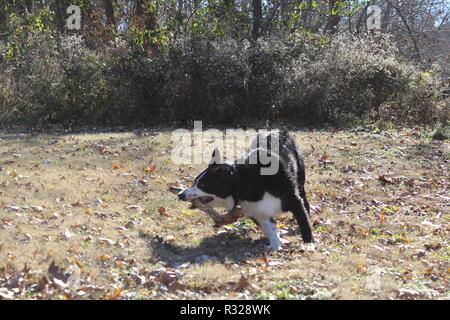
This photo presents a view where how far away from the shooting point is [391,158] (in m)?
11.5

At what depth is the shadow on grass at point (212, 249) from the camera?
586cm

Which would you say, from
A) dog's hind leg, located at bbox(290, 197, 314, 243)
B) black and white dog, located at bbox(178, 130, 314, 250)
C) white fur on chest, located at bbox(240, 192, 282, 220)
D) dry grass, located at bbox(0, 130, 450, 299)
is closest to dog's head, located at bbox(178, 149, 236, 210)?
black and white dog, located at bbox(178, 130, 314, 250)

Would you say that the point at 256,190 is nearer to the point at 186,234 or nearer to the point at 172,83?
the point at 186,234

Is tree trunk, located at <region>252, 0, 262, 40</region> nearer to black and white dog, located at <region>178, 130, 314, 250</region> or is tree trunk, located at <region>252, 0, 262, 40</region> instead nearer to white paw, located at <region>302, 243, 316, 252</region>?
black and white dog, located at <region>178, 130, 314, 250</region>

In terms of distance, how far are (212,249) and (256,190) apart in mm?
851

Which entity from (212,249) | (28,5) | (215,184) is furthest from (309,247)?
(28,5)

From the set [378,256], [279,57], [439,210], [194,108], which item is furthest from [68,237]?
[279,57]

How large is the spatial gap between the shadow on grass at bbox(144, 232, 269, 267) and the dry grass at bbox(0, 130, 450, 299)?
2 cm

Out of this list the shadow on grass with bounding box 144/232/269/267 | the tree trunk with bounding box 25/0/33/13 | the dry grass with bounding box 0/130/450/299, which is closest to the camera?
the dry grass with bounding box 0/130/450/299

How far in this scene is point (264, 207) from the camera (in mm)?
6207

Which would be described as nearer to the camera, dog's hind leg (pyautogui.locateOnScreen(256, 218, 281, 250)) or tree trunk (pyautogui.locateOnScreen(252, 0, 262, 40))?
dog's hind leg (pyautogui.locateOnScreen(256, 218, 281, 250))

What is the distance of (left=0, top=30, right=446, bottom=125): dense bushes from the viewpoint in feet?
48.3

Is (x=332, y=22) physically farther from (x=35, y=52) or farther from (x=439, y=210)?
(x=439, y=210)

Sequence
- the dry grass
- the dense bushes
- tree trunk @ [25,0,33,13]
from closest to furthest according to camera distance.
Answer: the dry grass, the dense bushes, tree trunk @ [25,0,33,13]
